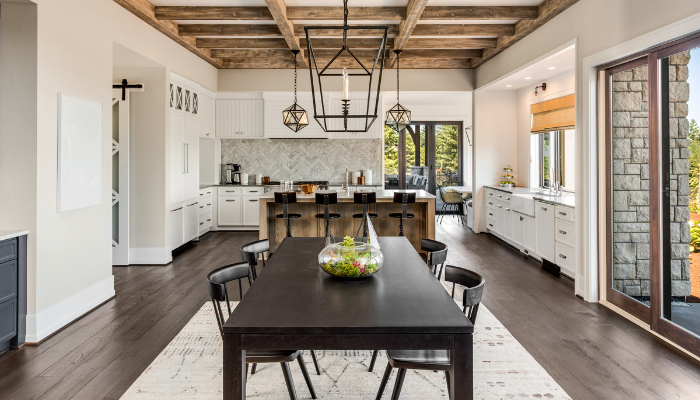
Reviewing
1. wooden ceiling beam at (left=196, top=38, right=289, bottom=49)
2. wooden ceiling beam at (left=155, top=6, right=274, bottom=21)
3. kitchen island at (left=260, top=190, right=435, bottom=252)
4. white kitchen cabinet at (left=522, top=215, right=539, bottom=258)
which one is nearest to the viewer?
wooden ceiling beam at (left=155, top=6, right=274, bottom=21)

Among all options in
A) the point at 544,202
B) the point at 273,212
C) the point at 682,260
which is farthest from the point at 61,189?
the point at 544,202

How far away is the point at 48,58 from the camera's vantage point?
3.28 m

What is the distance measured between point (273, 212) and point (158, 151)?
176cm

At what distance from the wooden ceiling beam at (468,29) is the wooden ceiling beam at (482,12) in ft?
2.02

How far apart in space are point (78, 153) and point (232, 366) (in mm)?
2999

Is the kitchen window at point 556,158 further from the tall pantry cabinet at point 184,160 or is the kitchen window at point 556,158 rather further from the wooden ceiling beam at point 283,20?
the tall pantry cabinet at point 184,160

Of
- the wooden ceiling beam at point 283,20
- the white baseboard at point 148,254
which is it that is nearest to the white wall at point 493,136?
the wooden ceiling beam at point 283,20

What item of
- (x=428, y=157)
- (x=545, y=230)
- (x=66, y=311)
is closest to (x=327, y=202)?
(x=545, y=230)

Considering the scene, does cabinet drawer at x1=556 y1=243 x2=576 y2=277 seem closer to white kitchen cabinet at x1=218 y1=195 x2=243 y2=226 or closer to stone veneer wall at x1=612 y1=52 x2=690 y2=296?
stone veneer wall at x1=612 y1=52 x2=690 y2=296

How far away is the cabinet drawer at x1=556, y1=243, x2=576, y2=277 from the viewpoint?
15.3 ft

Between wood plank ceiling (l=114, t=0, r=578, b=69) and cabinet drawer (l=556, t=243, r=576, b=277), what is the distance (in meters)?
2.64

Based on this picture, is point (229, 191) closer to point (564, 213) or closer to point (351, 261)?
point (564, 213)

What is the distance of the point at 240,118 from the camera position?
822 cm

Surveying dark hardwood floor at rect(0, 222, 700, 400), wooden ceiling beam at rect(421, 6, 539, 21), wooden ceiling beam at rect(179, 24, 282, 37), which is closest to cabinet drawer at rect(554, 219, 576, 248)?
dark hardwood floor at rect(0, 222, 700, 400)
